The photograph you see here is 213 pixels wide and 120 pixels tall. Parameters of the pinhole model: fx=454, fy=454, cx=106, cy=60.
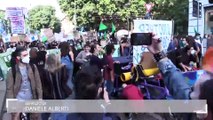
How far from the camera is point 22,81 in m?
6.83

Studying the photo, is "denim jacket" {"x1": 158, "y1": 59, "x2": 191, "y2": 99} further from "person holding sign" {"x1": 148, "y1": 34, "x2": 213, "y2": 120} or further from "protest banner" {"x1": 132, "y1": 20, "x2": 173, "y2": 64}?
"protest banner" {"x1": 132, "y1": 20, "x2": 173, "y2": 64}

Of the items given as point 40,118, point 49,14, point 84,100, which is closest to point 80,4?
point 40,118

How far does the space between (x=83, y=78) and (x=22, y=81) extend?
3058mm

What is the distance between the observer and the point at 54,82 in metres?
7.26

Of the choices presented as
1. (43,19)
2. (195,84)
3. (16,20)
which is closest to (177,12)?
(16,20)

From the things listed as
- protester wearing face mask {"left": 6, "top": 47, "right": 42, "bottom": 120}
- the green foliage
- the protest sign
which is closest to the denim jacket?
protester wearing face mask {"left": 6, "top": 47, "right": 42, "bottom": 120}

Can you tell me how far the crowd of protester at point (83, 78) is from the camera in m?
3.92

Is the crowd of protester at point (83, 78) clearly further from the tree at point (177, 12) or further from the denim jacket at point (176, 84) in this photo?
the tree at point (177, 12)

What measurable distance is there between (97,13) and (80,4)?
2.04m

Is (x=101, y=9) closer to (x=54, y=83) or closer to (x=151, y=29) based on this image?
(x=151, y=29)

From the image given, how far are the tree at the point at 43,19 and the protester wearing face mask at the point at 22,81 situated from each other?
86.3 metres

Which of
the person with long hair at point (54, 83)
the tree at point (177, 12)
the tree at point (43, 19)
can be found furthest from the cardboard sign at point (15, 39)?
the tree at point (43, 19)

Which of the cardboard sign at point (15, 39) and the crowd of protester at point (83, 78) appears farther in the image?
the cardboard sign at point (15, 39)

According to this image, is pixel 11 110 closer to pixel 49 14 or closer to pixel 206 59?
pixel 206 59
